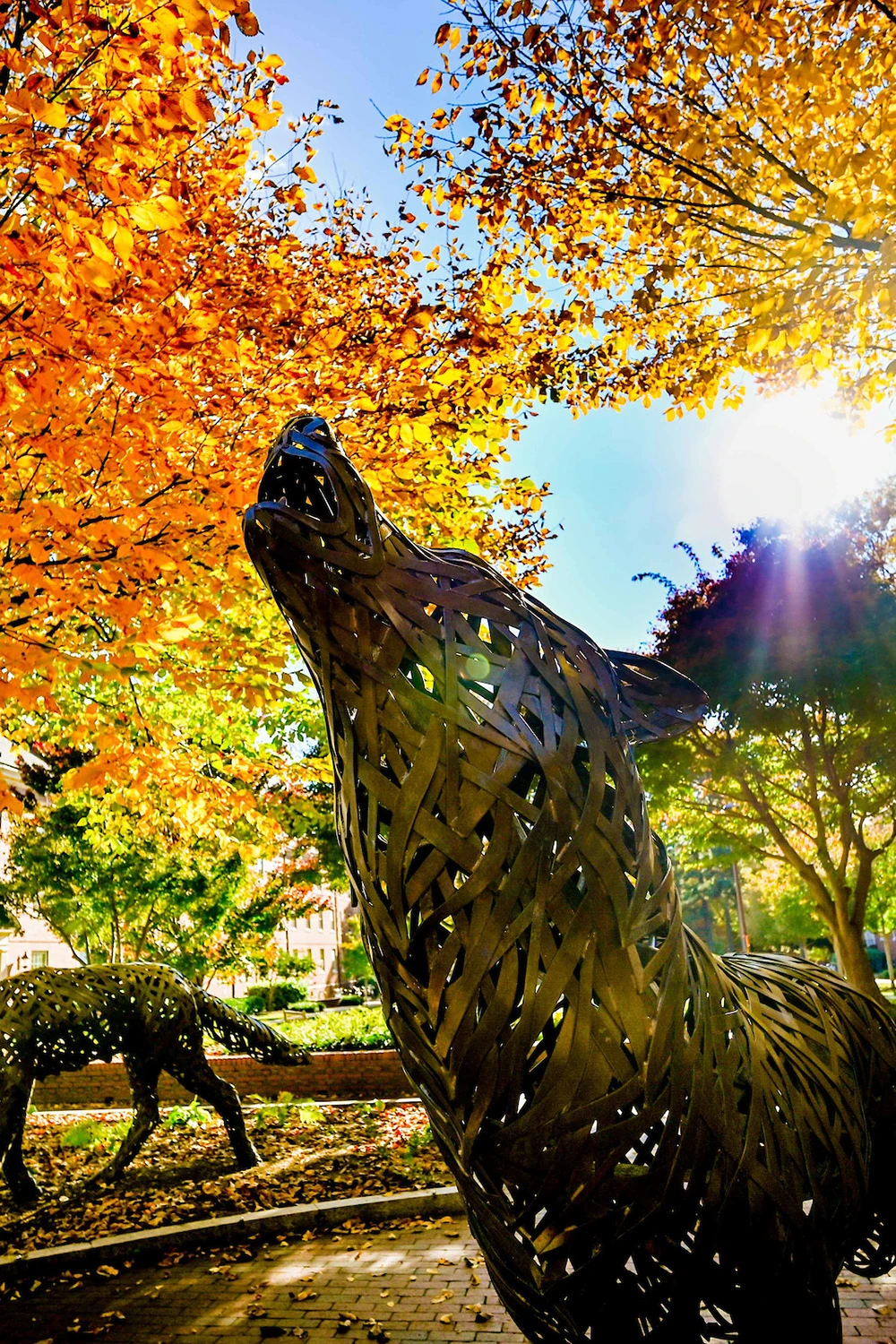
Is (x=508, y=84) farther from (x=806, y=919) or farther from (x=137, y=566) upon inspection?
(x=806, y=919)

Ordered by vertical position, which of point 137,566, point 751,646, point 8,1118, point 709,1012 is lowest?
point 8,1118

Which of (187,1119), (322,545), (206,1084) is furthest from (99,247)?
(187,1119)

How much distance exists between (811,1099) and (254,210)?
7.83 m

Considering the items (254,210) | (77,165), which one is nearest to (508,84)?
(254,210)

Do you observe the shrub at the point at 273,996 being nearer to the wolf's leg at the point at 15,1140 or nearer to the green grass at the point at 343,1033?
the green grass at the point at 343,1033

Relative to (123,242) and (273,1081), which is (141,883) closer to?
(273,1081)

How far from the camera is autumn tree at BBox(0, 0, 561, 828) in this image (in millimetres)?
4453

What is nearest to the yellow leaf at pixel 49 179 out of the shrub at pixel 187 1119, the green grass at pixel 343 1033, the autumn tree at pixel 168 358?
the autumn tree at pixel 168 358

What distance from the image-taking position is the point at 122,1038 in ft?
23.5

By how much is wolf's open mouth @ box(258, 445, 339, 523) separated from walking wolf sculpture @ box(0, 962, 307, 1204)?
6421 mm

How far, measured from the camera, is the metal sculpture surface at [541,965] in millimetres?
1546

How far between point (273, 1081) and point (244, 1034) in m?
5.14

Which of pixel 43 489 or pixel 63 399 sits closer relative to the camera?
pixel 63 399

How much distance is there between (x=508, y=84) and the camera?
6.43 metres
